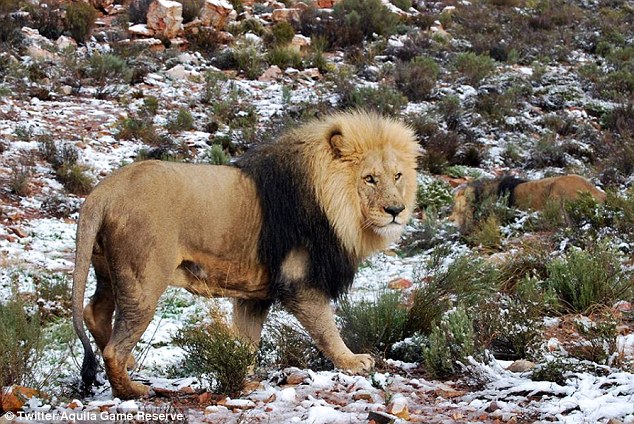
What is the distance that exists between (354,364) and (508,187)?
692 centimetres

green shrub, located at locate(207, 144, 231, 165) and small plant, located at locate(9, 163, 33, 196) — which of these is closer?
small plant, located at locate(9, 163, 33, 196)

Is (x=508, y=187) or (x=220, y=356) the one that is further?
(x=508, y=187)

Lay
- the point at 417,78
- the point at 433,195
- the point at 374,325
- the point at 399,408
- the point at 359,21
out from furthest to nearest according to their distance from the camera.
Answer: the point at 359,21, the point at 417,78, the point at 433,195, the point at 374,325, the point at 399,408

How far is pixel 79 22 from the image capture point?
57.9ft

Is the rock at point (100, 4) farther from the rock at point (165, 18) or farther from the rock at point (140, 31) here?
the rock at point (140, 31)

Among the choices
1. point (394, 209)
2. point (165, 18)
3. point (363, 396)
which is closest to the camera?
point (363, 396)

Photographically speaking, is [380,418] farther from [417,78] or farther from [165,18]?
[165,18]

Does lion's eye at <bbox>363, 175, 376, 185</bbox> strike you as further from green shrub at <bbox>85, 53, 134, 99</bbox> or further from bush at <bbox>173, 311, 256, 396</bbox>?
green shrub at <bbox>85, 53, 134, 99</bbox>

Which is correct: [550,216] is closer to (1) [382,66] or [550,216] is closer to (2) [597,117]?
(2) [597,117]

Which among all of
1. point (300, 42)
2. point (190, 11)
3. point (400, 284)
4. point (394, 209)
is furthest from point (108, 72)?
point (394, 209)

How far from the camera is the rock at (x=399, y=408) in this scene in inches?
152

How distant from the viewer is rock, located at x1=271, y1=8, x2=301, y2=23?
21.2m

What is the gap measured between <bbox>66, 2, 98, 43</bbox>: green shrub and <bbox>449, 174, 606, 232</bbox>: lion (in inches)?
413

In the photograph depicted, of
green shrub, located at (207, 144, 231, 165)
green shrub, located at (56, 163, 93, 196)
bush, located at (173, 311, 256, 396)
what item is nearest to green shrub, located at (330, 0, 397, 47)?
green shrub, located at (207, 144, 231, 165)
